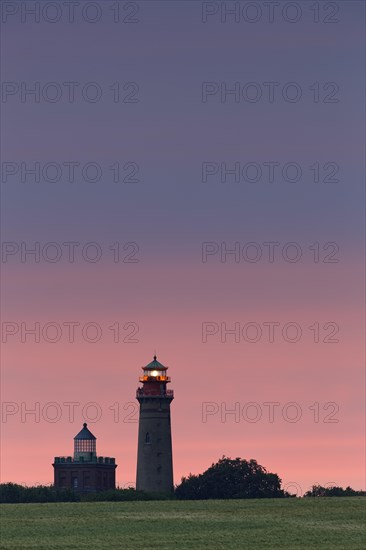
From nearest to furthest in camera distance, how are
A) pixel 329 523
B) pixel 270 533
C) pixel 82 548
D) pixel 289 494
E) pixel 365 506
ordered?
1. pixel 82 548
2. pixel 270 533
3. pixel 329 523
4. pixel 365 506
5. pixel 289 494

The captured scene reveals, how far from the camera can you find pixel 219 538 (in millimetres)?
94188

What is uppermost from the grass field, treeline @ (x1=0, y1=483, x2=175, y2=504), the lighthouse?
the lighthouse

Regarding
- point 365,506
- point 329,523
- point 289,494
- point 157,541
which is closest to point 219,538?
point 157,541

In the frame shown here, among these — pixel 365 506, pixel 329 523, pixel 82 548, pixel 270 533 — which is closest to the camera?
pixel 82 548

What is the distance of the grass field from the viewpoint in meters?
91.8

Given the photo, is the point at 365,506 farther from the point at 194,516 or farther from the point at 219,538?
the point at 219,538

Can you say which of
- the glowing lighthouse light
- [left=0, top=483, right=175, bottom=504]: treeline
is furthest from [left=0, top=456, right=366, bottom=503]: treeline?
the glowing lighthouse light

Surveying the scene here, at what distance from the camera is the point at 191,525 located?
337 ft

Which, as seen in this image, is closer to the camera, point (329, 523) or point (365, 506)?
point (329, 523)

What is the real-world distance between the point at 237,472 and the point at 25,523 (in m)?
78.1

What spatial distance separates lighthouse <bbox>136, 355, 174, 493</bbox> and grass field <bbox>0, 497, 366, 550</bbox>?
5193 cm

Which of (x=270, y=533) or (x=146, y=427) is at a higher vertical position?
(x=146, y=427)

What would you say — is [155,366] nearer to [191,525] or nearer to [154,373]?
[154,373]

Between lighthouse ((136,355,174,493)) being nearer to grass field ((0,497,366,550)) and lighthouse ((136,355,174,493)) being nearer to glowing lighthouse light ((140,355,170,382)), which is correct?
glowing lighthouse light ((140,355,170,382))
